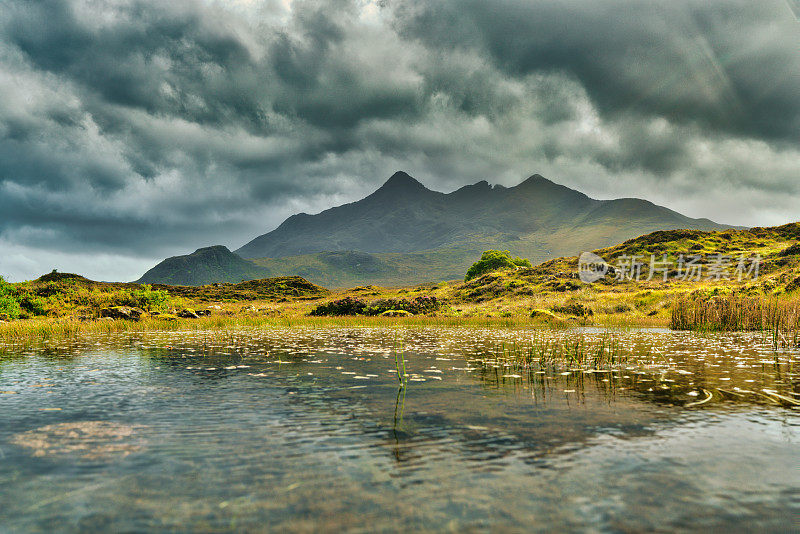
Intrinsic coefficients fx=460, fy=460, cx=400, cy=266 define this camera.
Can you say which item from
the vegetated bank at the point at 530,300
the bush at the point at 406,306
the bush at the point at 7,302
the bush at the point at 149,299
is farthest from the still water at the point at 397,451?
the bush at the point at 406,306

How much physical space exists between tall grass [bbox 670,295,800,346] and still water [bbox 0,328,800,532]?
19890 mm

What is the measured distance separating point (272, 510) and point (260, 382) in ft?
29.6

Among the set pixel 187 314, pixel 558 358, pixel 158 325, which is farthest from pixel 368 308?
pixel 558 358

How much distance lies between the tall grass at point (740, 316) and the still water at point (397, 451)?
65.3 ft

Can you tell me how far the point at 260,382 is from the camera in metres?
13.7

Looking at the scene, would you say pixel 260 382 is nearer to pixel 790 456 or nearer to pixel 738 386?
pixel 790 456

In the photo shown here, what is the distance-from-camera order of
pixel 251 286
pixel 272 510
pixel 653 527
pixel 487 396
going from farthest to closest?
1. pixel 251 286
2. pixel 487 396
3. pixel 272 510
4. pixel 653 527

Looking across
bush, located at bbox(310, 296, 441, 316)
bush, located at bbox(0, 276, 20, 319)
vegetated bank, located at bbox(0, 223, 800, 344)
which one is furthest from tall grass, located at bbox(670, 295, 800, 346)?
bush, located at bbox(0, 276, 20, 319)

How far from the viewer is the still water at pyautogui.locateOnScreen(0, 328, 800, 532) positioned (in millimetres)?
5090

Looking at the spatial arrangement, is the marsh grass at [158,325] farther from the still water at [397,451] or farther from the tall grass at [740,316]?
the still water at [397,451]

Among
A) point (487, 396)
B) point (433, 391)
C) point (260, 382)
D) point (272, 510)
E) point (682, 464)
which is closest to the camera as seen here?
point (272, 510)

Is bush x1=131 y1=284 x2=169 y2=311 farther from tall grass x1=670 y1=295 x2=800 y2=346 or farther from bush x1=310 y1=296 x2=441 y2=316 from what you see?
tall grass x1=670 y1=295 x2=800 y2=346

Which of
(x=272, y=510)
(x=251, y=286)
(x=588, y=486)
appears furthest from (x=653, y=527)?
A: (x=251, y=286)

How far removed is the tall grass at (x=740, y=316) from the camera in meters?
29.9
